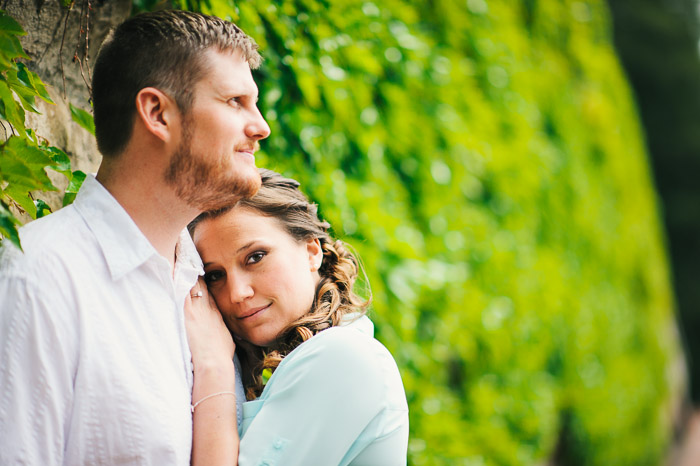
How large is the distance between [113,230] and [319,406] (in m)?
0.63

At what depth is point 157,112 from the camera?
1410 millimetres

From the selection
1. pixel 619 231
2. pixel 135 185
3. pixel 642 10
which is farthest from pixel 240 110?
pixel 642 10

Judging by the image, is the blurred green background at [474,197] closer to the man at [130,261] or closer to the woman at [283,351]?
the woman at [283,351]

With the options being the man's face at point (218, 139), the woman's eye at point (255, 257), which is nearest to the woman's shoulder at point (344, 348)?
the woman's eye at point (255, 257)

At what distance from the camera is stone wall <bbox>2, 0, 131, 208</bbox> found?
5.75 feet

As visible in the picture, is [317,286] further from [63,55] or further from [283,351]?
[63,55]

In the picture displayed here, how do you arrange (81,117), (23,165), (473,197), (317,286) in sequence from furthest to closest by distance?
(473,197) < (317,286) < (81,117) < (23,165)

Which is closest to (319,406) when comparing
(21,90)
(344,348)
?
(344,348)

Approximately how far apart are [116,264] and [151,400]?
0.31m

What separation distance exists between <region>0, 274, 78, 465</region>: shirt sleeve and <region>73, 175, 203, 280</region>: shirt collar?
154 mm

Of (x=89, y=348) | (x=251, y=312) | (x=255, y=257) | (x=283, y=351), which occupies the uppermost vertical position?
(x=89, y=348)

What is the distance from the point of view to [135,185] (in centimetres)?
144

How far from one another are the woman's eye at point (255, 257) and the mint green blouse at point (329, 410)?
0.98ft

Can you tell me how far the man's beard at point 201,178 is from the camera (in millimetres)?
1435
